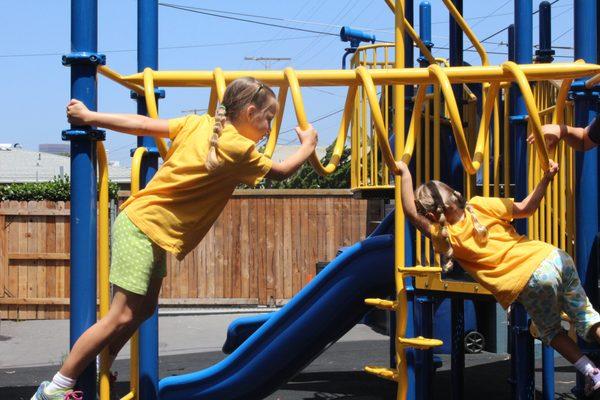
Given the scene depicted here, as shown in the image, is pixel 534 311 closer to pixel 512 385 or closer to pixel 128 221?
pixel 512 385

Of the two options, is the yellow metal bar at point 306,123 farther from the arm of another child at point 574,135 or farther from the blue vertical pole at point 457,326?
the blue vertical pole at point 457,326

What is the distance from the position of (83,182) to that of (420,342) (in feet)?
6.58

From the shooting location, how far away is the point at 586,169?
4.27 meters

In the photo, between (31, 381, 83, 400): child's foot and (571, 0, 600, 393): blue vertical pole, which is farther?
(571, 0, 600, 393): blue vertical pole

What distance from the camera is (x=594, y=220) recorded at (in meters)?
4.25

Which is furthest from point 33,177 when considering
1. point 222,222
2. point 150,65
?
point 150,65

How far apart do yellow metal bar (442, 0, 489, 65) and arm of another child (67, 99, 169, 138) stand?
9.28 feet

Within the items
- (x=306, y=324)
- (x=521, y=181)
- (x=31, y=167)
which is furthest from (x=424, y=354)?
(x=31, y=167)

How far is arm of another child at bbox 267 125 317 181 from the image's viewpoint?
336cm

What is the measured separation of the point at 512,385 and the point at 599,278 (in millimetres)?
710

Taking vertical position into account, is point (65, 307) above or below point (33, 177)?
below

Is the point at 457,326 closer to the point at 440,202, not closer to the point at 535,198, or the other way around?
the point at 440,202

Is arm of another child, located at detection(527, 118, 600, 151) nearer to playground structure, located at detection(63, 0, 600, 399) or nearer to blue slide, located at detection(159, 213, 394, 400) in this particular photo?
playground structure, located at detection(63, 0, 600, 399)

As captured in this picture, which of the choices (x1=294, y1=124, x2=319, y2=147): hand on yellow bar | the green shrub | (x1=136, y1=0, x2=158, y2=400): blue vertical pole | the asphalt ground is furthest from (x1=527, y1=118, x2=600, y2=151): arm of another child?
the green shrub
